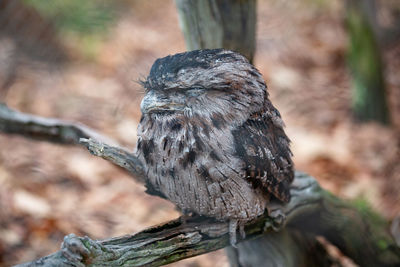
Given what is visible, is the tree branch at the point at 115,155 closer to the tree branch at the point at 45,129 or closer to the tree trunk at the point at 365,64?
the tree branch at the point at 45,129

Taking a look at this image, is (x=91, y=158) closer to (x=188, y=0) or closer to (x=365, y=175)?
(x=188, y=0)

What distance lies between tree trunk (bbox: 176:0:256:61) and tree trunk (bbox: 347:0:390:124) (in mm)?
2352

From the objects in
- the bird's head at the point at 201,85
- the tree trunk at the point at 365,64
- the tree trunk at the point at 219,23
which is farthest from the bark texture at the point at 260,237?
the tree trunk at the point at 365,64

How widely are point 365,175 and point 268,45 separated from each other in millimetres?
1590

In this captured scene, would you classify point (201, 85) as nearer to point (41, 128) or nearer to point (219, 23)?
point (219, 23)

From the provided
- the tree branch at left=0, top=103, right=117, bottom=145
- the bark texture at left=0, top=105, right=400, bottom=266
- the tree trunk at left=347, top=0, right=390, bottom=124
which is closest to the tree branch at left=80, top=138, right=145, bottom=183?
the bark texture at left=0, top=105, right=400, bottom=266

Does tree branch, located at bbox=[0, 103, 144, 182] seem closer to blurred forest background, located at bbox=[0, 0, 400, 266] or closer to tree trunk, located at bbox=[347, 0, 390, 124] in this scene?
blurred forest background, located at bbox=[0, 0, 400, 266]

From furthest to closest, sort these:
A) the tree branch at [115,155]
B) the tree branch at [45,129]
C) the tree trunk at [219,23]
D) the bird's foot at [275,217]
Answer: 1. the tree branch at [45,129]
2. the tree trunk at [219,23]
3. the bird's foot at [275,217]
4. the tree branch at [115,155]

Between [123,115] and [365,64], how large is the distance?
8.60 ft

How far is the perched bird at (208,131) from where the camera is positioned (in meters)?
1.71

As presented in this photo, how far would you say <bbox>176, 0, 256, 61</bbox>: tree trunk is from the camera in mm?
2395

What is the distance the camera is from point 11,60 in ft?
10.3

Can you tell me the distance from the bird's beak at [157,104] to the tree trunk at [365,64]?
332 centimetres

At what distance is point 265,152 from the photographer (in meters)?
1.90
